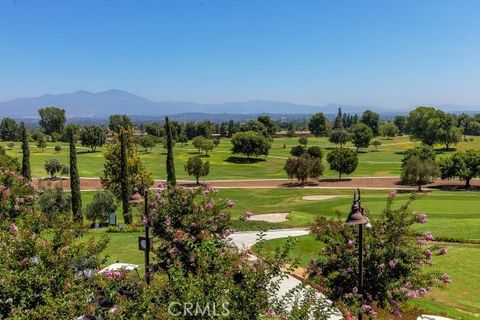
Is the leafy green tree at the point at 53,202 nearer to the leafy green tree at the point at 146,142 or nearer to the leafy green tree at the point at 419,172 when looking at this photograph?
the leafy green tree at the point at 419,172

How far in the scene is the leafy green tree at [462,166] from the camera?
59.2 metres

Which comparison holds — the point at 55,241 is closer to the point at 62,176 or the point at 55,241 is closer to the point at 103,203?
the point at 103,203

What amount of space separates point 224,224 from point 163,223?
1.92 meters

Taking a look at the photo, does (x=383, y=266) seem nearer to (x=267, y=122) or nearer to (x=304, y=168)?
(x=304, y=168)

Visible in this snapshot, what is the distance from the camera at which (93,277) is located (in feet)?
31.8

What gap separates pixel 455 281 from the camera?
21375 millimetres

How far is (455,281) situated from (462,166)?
43.0 meters

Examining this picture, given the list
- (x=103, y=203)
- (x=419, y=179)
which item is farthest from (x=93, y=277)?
→ (x=419, y=179)

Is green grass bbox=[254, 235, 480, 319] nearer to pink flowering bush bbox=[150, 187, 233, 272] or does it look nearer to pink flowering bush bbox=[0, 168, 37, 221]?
pink flowering bush bbox=[150, 187, 233, 272]

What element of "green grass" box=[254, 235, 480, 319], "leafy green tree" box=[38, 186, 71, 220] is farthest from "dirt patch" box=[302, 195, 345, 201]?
"leafy green tree" box=[38, 186, 71, 220]

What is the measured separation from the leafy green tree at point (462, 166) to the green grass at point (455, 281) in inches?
1393

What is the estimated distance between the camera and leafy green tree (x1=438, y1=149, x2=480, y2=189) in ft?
194

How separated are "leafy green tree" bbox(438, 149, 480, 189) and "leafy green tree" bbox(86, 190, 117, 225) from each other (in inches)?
1755

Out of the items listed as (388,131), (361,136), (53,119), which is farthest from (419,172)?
(53,119)
